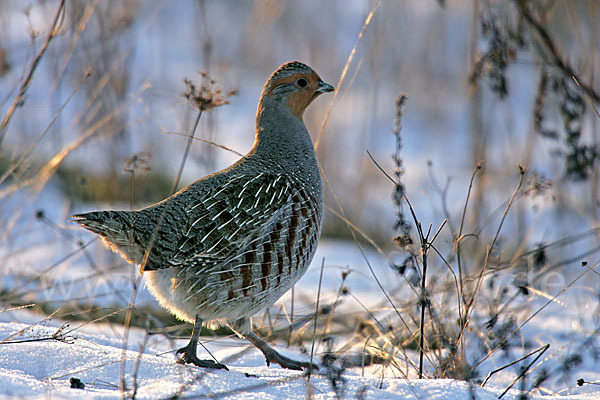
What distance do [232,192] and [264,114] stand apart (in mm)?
724

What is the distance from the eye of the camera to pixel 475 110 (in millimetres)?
5230

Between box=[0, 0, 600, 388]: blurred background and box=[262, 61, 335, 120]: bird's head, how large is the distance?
0.22 meters

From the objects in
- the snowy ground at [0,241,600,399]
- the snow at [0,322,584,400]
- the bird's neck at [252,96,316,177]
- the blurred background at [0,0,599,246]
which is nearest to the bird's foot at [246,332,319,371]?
the snowy ground at [0,241,600,399]

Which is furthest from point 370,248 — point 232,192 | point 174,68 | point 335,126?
point 174,68

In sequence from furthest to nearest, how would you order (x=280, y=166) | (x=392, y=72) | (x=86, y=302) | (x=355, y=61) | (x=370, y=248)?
(x=355, y=61), (x=392, y=72), (x=370, y=248), (x=86, y=302), (x=280, y=166)

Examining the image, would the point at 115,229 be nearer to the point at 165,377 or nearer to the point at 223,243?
the point at 223,243

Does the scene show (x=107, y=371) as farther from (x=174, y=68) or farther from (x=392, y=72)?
(x=174, y=68)

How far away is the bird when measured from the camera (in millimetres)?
2855

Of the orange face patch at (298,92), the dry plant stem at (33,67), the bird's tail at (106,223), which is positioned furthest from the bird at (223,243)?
the dry plant stem at (33,67)

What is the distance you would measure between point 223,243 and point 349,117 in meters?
6.85

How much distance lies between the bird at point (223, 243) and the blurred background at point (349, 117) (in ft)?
1.82

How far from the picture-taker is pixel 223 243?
290 cm

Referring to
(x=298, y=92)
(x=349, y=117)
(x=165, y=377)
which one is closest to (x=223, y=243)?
(x=165, y=377)

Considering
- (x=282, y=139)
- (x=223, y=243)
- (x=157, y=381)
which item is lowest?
(x=157, y=381)
